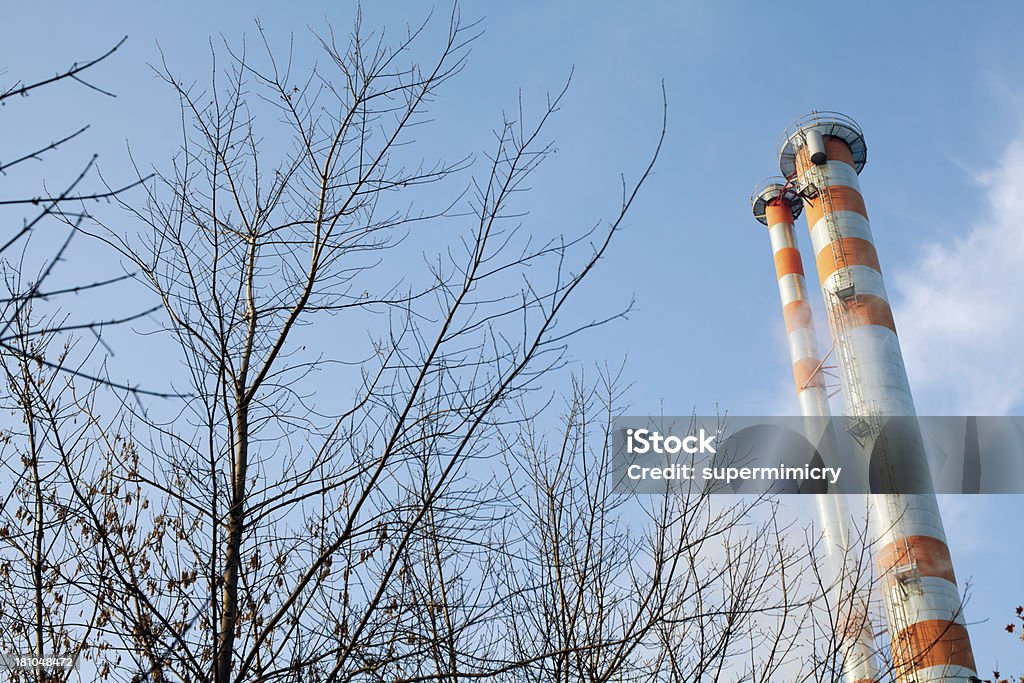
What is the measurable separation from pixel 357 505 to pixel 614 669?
1.57 metres

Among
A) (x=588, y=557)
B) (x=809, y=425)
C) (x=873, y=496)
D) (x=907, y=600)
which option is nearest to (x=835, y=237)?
(x=809, y=425)

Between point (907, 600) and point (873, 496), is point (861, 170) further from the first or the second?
point (907, 600)

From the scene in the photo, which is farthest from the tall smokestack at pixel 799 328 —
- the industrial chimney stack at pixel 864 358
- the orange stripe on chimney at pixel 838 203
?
the orange stripe on chimney at pixel 838 203

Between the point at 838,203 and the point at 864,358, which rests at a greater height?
the point at 838,203

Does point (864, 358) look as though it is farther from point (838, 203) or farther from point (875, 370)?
point (838, 203)

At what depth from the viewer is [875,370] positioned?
2314 centimetres

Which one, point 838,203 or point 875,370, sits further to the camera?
point 838,203

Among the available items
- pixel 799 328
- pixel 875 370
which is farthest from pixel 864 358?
pixel 799 328

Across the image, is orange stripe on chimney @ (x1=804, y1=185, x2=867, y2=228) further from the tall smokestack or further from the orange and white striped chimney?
the tall smokestack

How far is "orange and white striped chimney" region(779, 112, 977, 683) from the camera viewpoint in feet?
62.9

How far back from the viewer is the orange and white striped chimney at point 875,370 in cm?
1917

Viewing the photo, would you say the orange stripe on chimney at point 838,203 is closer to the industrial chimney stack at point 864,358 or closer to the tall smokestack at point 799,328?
the industrial chimney stack at point 864,358

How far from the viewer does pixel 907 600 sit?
1941 centimetres

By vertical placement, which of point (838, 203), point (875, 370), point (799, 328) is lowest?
point (875, 370)
